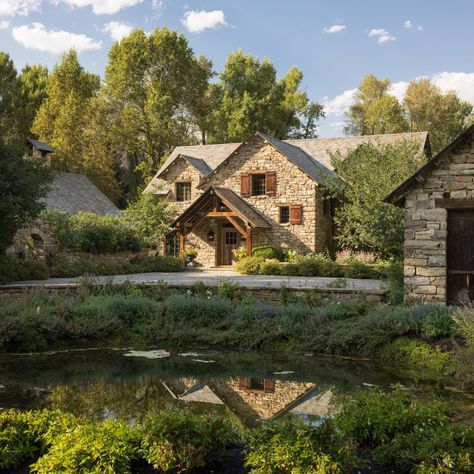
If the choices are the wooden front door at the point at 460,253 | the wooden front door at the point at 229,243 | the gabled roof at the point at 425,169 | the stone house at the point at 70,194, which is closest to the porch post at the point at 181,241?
the wooden front door at the point at 229,243

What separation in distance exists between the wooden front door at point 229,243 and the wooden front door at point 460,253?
17.2m

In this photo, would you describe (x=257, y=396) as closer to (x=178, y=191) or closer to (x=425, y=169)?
(x=425, y=169)

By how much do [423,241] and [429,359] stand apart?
3309 mm

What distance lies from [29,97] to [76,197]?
17336 mm

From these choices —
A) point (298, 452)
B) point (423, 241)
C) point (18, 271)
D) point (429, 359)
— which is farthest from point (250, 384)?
point (18, 271)

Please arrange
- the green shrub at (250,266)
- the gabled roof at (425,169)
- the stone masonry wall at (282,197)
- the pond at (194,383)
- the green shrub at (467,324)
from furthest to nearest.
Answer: the stone masonry wall at (282,197)
the green shrub at (250,266)
the gabled roof at (425,169)
the green shrub at (467,324)
the pond at (194,383)

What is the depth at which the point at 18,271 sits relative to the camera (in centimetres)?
1833

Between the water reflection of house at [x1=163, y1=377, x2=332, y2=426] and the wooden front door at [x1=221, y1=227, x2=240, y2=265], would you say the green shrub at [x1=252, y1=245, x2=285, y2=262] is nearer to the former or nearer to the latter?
the wooden front door at [x1=221, y1=227, x2=240, y2=265]

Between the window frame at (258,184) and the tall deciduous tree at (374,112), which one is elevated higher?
the tall deciduous tree at (374,112)

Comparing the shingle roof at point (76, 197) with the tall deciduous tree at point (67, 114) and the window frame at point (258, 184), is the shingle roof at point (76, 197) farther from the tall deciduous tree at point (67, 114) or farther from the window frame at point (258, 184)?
the window frame at point (258, 184)

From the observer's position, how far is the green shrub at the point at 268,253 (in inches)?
1017

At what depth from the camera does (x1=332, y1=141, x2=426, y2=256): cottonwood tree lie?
71.8 feet

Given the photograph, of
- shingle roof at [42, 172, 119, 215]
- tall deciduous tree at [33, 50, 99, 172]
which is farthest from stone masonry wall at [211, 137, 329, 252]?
tall deciduous tree at [33, 50, 99, 172]

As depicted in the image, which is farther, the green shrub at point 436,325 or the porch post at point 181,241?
the porch post at point 181,241
